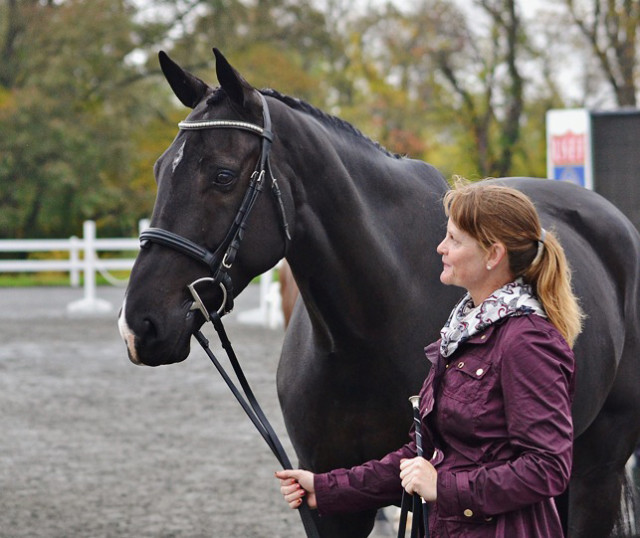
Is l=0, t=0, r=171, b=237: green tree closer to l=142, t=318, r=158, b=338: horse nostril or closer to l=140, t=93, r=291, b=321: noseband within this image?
l=140, t=93, r=291, b=321: noseband

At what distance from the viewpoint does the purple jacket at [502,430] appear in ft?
6.73

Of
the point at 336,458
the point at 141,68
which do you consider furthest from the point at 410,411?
the point at 141,68

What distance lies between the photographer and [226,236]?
2.75m

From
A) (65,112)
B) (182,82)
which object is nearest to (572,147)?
(182,82)

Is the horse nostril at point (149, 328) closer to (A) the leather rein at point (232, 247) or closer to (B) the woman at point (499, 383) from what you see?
(A) the leather rein at point (232, 247)

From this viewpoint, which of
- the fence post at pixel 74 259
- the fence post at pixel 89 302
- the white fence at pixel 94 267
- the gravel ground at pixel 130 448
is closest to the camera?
the gravel ground at pixel 130 448

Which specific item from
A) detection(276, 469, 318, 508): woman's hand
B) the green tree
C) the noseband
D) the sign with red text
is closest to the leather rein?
the noseband

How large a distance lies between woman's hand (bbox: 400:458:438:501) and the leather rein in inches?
18.4

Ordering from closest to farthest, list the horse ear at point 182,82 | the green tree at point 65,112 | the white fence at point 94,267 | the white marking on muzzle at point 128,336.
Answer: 1. the white marking on muzzle at point 128,336
2. the horse ear at point 182,82
3. the white fence at point 94,267
4. the green tree at point 65,112

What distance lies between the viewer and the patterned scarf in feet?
7.11

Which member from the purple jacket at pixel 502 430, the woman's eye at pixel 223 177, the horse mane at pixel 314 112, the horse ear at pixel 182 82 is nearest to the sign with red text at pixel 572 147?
the horse mane at pixel 314 112

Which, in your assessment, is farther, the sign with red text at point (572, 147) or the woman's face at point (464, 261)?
the sign with red text at point (572, 147)

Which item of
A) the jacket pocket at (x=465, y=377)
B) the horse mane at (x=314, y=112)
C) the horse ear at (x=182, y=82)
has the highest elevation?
the horse ear at (x=182, y=82)

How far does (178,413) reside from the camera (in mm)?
8383
